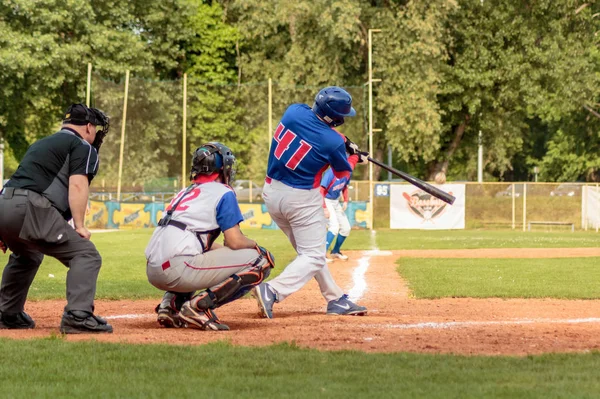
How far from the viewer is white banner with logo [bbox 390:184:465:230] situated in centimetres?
3488

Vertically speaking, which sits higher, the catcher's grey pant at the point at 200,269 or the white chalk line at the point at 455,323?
the catcher's grey pant at the point at 200,269

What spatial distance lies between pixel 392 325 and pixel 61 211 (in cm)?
290

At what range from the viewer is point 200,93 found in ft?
125

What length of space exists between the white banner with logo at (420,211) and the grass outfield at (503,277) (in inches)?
664

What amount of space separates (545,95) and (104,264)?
27.1 meters

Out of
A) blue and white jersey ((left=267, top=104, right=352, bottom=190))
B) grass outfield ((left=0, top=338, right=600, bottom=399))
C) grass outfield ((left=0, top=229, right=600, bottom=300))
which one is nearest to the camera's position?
grass outfield ((left=0, top=338, right=600, bottom=399))

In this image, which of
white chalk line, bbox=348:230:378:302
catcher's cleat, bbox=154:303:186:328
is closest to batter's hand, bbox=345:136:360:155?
catcher's cleat, bbox=154:303:186:328

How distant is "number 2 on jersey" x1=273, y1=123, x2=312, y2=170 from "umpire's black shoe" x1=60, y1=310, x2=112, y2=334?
7.14ft

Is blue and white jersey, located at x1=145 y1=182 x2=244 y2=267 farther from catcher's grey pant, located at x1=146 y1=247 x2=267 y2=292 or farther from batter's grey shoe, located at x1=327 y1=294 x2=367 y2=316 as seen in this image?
batter's grey shoe, located at x1=327 y1=294 x2=367 y2=316

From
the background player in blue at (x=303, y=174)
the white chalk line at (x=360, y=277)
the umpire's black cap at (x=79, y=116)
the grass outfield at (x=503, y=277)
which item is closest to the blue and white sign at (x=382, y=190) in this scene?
the white chalk line at (x=360, y=277)

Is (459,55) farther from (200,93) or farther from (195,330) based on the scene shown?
(195,330)

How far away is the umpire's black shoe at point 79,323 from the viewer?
7.39 m

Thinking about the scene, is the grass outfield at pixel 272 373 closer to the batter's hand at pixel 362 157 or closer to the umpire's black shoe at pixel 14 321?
the umpire's black shoe at pixel 14 321

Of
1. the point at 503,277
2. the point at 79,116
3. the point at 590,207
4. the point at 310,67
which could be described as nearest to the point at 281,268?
the point at 503,277
